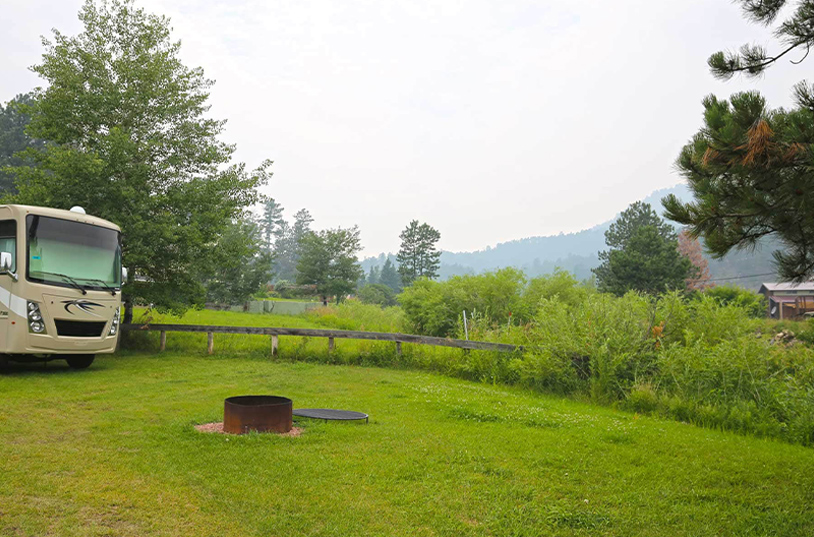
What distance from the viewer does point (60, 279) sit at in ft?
35.8

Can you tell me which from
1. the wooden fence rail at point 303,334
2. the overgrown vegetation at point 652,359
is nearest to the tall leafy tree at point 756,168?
the overgrown vegetation at point 652,359

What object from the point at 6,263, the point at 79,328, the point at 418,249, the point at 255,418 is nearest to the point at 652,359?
the point at 255,418

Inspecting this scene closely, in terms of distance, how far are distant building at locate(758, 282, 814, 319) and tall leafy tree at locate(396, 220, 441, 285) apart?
36.4 m

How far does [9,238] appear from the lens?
10.6 meters

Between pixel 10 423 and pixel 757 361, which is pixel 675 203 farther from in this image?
pixel 10 423

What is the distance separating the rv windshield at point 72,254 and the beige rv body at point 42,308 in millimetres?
86

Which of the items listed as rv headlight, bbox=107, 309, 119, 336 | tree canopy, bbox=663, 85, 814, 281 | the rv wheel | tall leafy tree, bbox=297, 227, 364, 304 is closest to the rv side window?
rv headlight, bbox=107, 309, 119, 336

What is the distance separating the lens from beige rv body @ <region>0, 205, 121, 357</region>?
10.3 metres

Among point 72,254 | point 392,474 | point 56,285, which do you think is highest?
point 72,254

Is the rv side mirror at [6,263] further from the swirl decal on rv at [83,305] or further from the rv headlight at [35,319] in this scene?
the swirl decal on rv at [83,305]

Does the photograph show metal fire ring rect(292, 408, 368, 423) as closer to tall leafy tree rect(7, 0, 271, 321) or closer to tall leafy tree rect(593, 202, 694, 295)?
tall leafy tree rect(7, 0, 271, 321)

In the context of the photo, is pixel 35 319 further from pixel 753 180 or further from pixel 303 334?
pixel 753 180

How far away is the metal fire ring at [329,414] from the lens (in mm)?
7311

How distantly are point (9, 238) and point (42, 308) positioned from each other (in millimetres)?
1495
